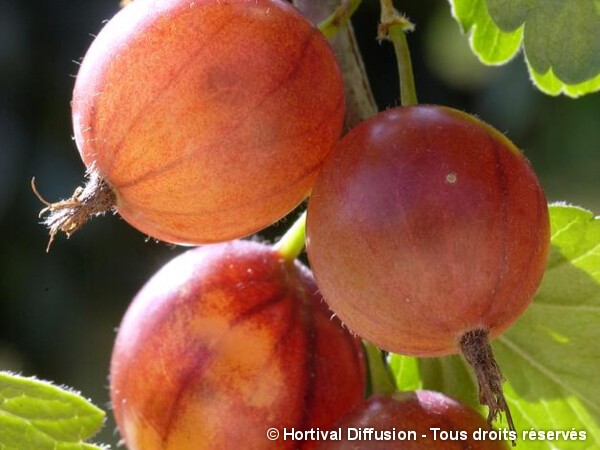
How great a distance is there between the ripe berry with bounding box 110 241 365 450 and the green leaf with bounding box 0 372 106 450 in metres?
0.07

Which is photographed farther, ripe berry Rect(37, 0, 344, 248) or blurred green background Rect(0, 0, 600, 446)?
blurred green background Rect(0, 0, 600, 446)

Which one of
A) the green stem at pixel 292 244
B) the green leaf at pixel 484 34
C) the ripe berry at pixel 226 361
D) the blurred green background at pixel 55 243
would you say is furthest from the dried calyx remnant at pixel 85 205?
the blurred green background at pixel 55 243

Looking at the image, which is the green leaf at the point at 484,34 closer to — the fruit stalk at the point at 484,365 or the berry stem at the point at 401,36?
the berry stem at the point at 401,36

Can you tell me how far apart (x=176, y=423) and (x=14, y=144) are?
2.33 meters

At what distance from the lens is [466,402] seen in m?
1.52

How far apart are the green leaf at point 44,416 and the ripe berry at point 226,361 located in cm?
7

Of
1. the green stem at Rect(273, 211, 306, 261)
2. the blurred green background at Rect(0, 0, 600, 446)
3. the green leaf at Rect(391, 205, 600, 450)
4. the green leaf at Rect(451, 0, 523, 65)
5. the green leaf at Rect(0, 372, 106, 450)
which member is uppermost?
the green leaf at Rect(451, 0, 523, 65)

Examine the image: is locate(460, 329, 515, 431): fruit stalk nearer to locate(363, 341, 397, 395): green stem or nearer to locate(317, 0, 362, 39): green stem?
locate(363, 341, 397, 395): green stem

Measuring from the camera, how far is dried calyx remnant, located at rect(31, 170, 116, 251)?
1.27 metres

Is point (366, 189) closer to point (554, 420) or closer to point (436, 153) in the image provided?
point (436, 153)

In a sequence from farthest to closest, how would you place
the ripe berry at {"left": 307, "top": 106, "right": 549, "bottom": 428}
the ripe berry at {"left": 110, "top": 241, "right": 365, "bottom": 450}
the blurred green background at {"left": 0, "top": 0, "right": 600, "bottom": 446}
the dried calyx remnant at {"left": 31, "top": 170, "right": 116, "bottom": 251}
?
the blurred green background at {"left": 0, "top": 0, "right": 600, "bottom": 446} < the ripe berry at {"left": 110, "top": 241, "right": 365, "bottom": 450} < the dried calyx remnant at {"left": 31, "top": 170, "right": 116, "bottom": 251} < the ripe berry at {"left": 307, "top": 106, "right": 549, "bottom": 428}

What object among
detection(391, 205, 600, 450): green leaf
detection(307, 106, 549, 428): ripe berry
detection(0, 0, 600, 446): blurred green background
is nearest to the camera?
detection(307, 106, 549, 428): ripe berry

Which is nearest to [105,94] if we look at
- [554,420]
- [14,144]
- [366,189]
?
[366,189]

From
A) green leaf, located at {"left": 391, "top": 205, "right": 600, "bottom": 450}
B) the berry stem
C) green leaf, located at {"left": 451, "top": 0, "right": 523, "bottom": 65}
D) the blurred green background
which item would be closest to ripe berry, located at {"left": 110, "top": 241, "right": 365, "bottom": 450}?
green leaf, located at {"left": 391, "top": 205, "right": 600, "bottom": 450}
